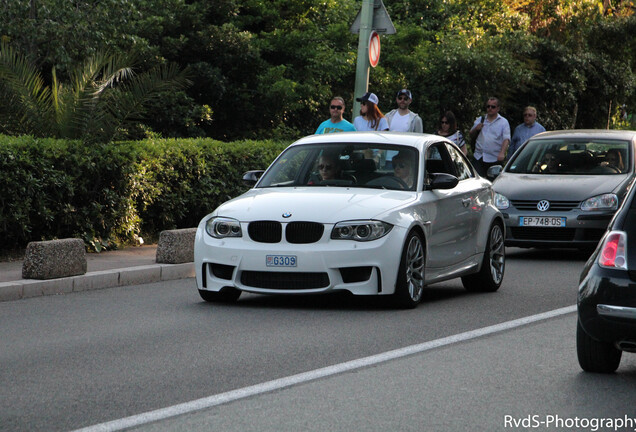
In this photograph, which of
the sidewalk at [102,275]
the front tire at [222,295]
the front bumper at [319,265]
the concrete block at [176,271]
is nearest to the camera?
the front bumper at [319,265]

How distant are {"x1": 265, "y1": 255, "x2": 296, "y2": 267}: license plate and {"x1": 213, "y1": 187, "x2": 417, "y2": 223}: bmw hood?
32cm

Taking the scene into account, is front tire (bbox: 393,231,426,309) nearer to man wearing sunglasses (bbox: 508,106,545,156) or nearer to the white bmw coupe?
the white bmw coupe

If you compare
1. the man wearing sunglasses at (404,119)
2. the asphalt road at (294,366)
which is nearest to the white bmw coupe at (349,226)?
the asphalt road at (294,366)

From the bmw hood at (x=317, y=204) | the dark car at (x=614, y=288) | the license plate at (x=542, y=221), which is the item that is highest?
the dark car at (x=614, y=288)

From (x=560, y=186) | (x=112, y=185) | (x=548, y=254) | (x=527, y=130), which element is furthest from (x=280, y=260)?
(x=527, y=130)

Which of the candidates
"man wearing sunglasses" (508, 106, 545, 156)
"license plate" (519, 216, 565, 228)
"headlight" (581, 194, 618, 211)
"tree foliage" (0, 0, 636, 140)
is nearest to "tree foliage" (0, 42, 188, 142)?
"tree foliage" (0, 0, 636, 140)

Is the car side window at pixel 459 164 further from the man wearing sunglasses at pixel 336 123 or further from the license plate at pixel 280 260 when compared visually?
the man wearing sunglasses at pixel 336 123

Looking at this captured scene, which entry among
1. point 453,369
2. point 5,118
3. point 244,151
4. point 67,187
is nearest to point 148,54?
point 244,151

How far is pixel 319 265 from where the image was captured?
9688 mm

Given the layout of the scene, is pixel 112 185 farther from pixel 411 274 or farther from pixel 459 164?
pixel 411 274

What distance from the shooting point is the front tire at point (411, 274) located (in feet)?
32.2

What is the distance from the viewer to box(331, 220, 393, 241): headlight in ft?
31.9

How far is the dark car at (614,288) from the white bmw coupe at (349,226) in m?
3.16

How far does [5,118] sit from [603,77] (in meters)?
26.4
